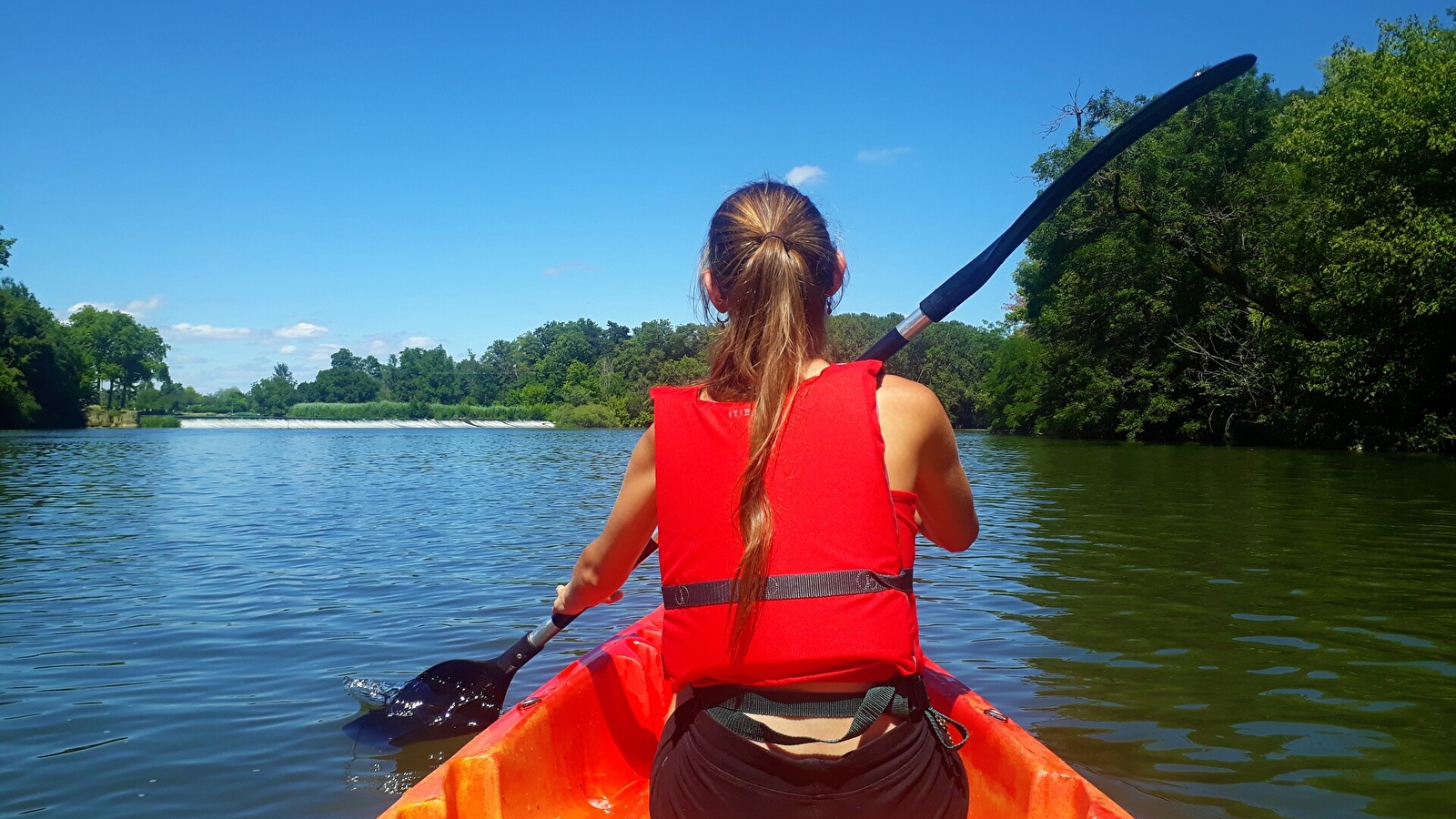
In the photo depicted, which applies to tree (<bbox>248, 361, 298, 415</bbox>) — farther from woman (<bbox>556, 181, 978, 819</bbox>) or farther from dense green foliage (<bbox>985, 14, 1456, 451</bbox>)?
woman (<bbox>556, 181, 978, 819</bbox>)

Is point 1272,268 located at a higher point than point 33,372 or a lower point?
higher

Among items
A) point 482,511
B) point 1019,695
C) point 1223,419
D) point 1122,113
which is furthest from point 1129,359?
point 1019,695

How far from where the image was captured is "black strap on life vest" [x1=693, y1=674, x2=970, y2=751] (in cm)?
167

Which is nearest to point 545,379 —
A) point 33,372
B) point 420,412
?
point 420,412

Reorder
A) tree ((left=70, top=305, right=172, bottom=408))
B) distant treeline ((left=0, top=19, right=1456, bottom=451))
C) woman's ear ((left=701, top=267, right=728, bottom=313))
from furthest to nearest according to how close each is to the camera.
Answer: tree ((left=70, top=305, right=172, bottom=408)) < distant treeline ((left=0, top=19, right=1456, bottom=451)) < woman's ear ((left=701, top=267, right=728, bottom=313))

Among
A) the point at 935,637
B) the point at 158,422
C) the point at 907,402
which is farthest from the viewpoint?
the point at 158,422

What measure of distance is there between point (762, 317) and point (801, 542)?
1.41 feet

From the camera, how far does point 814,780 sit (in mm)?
1616

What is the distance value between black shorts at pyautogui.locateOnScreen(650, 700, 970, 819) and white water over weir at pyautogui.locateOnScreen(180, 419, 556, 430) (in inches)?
3697

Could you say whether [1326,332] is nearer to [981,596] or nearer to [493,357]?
[981,596]

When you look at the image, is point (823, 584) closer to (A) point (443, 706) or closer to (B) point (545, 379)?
(A) point (443, 706)

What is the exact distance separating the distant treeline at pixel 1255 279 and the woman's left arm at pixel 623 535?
32 cm

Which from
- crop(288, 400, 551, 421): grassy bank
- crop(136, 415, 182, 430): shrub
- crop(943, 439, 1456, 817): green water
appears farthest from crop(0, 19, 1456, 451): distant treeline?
crop(288, 400, 551, 421): grassy bank

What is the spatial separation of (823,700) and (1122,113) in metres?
34.8
